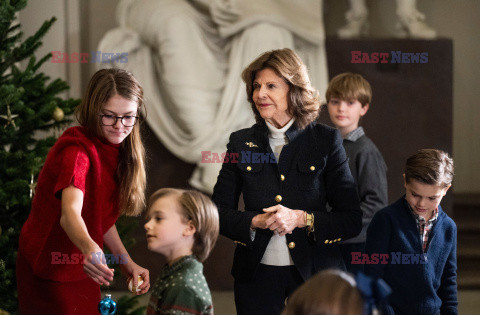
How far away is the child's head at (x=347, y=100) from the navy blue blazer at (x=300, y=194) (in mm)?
891

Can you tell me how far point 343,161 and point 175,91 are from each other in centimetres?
287

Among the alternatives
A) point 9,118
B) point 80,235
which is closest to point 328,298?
point 80,235

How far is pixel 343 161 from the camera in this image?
102 inches

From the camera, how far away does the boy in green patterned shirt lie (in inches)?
78.0

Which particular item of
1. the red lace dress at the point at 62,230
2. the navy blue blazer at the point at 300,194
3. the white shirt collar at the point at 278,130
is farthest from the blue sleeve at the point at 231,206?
the red lace dress at the point at 62,230

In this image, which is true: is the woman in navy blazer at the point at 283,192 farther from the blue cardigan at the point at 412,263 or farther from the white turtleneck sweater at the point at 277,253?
Answer: the blue cardigan at the point at 412,263

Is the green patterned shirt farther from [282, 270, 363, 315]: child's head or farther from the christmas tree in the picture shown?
the christmas tree

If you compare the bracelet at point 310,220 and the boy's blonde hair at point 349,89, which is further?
the boy's blonde hair at point 349,89

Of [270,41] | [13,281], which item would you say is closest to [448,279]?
[13,281]

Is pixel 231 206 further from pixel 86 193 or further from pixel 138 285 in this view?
pixel 86 193

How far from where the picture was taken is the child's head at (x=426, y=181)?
2.67m

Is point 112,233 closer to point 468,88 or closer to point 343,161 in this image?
point 343,161

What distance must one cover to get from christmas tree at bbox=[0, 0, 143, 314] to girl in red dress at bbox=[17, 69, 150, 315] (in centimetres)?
78

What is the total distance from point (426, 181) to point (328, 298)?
4.20 ft
